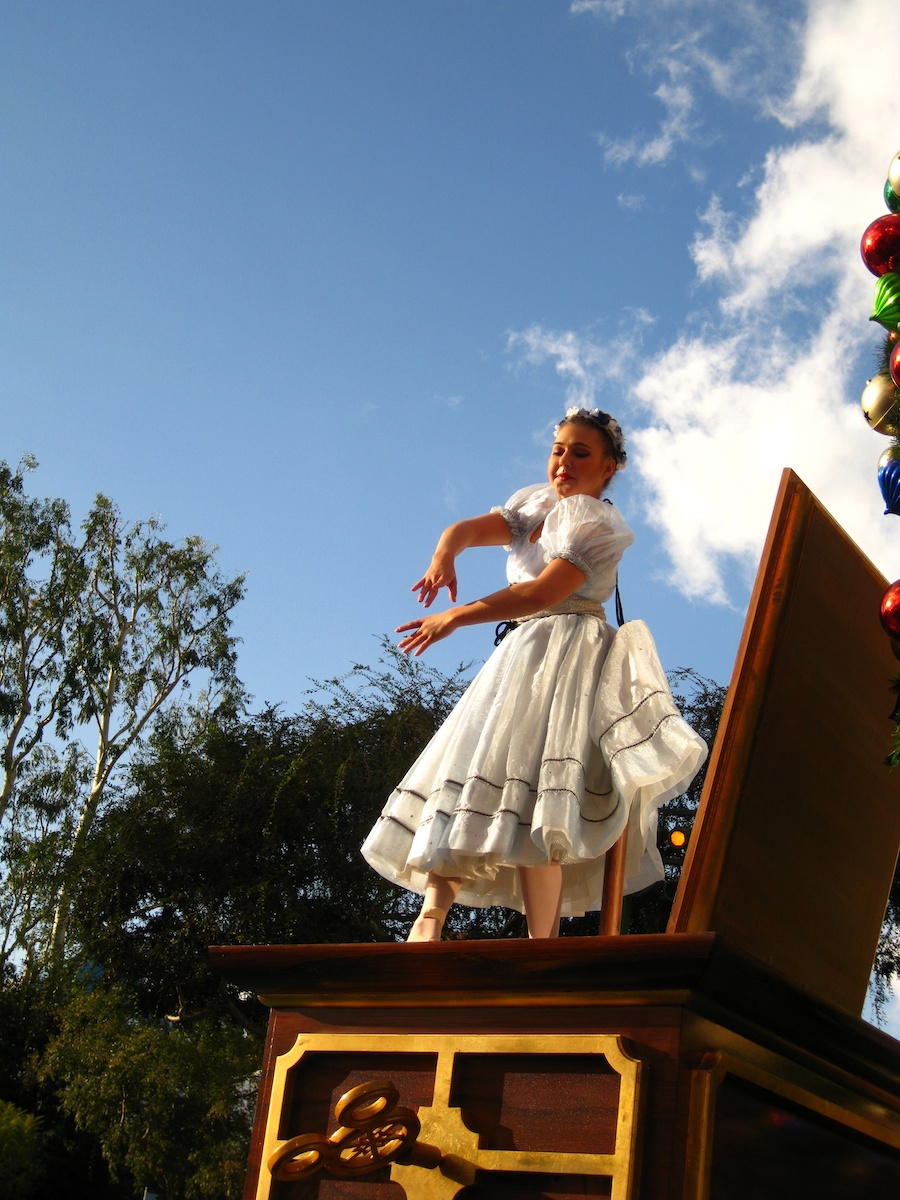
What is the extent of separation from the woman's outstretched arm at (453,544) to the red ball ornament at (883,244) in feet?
4.20

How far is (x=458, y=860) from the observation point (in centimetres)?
243

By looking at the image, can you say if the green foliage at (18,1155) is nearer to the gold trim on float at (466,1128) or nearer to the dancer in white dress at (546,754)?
the dancer in white dress at (546,754)

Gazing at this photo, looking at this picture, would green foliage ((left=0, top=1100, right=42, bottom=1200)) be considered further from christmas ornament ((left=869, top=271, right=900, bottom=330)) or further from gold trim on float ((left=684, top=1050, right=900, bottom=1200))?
christmas ornament ((left=869, top=271, right=900, bottom=330))

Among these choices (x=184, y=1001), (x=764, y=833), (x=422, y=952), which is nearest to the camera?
(x=422, y=952)

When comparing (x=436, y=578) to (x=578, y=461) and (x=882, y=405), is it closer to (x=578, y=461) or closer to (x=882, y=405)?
(x=578, y=461)

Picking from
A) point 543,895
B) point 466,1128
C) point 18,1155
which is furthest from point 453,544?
point 18,1155

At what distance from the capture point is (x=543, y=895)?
249cm

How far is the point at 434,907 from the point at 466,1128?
95cm

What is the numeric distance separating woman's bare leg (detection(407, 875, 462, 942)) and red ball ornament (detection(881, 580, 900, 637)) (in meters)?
1.10

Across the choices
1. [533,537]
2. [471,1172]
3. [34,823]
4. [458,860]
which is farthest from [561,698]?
[34,823]

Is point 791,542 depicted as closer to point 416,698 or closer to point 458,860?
point 458,860

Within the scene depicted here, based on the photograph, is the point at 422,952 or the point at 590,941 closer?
the point at 590,941

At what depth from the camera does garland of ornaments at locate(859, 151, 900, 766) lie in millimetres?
A: 1949

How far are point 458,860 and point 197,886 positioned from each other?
38.8 ft
